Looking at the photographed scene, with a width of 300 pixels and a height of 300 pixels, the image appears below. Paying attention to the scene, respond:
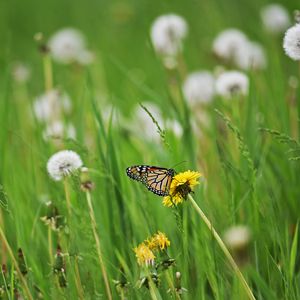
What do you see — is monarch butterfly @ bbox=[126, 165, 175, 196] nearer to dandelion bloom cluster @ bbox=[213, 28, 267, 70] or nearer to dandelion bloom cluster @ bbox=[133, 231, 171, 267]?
dandelion bloom cluster @ bbox=[133, 231, 171, 267]

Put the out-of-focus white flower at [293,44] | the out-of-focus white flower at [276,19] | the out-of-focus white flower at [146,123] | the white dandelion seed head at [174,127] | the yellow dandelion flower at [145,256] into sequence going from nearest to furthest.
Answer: the yellow dandelion flower at [145,256]
the out-of-focus white flower at [293,44]
the white dandelion seed head at [174,127]
the out-of-focus white flower at [146,123]
the out-of-focus white flower at [276,19]

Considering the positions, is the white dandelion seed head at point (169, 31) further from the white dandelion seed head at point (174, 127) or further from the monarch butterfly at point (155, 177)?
the monarch butterfly at point (155, 177)

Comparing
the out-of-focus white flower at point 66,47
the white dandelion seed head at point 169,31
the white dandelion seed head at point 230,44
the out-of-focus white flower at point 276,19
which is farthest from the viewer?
the out-of-focus white flower at point 66,47

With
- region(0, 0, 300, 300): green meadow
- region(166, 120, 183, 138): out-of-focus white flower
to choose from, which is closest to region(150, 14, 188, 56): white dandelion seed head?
region(0, 0, 300, 300): green meadow

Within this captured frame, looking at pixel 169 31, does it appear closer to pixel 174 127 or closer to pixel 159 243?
pixel 174 127

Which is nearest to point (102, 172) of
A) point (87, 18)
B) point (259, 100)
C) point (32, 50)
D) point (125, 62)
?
point (259, 100)

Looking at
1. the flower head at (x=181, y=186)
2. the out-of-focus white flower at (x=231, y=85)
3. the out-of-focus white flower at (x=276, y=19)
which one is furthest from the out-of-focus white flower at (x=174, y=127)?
the out-of-focus white flower at (x=276, y=19)

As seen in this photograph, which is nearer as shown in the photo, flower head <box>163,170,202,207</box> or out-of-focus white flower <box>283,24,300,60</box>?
flower head <box>163,170,202,207</box>
